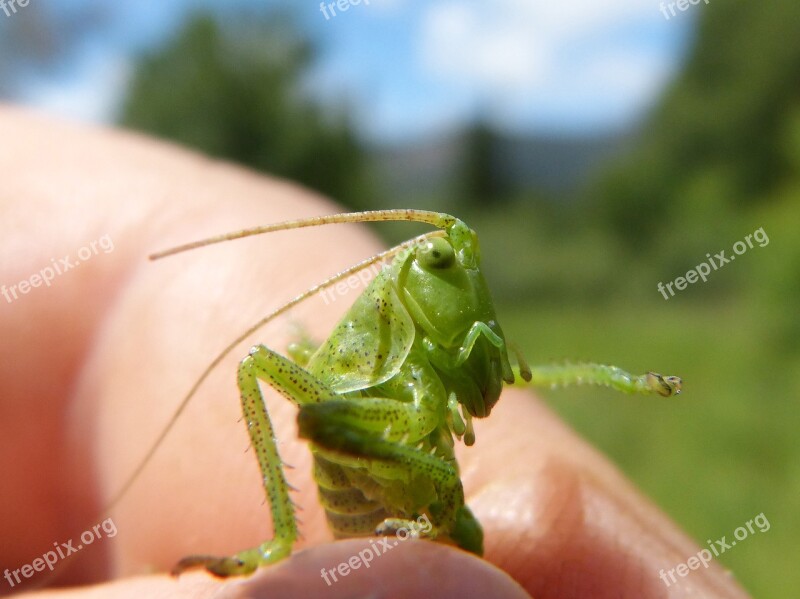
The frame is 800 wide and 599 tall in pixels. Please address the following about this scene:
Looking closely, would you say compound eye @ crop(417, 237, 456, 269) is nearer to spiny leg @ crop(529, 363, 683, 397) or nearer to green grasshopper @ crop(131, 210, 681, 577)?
green grasshopper @ crop(131, 210, 681, 577)

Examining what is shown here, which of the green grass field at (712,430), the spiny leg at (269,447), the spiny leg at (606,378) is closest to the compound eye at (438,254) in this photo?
the spiny leg at (269,447)

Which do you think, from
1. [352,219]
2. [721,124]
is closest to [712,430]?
[352,219]

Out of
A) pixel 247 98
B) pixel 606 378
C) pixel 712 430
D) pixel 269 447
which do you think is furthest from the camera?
pixel 247 98

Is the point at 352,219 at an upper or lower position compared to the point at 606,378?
upper

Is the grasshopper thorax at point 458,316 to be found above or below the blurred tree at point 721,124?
above

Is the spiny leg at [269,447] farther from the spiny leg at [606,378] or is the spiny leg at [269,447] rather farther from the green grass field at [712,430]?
the green grass field at [712,430]

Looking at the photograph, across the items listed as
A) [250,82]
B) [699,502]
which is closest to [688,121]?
[250,82]

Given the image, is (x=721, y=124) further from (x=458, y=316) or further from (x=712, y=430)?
(x=458, y=316)
